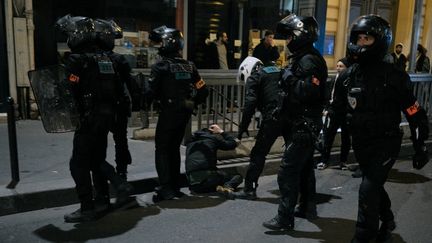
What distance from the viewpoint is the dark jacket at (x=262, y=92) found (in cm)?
478

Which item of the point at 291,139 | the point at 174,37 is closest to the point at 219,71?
the point at 174,37

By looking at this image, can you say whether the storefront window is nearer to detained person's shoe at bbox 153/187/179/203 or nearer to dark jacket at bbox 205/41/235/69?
dark jacket at bbox 205/41/235/69

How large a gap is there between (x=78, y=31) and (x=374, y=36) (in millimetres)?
2633

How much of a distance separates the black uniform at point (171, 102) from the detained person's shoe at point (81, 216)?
90cm

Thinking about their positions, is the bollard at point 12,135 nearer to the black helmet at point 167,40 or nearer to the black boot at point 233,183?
the black helmet at point 167,40

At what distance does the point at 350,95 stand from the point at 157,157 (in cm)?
227

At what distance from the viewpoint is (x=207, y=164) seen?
5.30 m

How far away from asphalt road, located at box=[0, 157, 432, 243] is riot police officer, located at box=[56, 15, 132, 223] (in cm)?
30

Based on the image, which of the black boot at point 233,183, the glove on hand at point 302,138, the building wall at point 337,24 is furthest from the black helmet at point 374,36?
the building wall at point 337,24

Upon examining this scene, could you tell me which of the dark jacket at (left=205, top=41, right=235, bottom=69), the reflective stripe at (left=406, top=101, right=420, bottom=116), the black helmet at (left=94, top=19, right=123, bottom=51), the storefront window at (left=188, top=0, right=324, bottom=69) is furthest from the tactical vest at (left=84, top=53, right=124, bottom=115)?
the dark jacket at (left=205, top=41, right=235, bottom=69)

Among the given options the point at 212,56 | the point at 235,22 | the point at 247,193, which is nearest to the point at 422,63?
the point at 235,22

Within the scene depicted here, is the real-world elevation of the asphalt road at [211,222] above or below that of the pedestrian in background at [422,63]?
below

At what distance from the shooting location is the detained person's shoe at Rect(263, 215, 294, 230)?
13.8 feet

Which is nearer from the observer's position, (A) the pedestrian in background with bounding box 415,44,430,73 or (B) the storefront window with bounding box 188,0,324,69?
(B) the storefront window with bounding box 188,0,324,69
